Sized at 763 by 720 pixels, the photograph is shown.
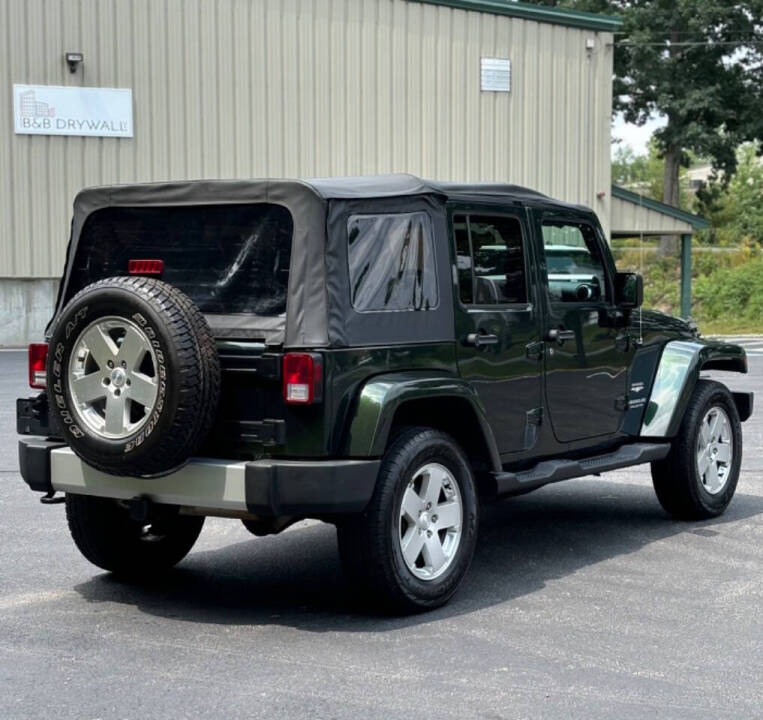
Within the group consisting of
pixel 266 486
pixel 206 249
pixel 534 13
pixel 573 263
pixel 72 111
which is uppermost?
pixel 534 13

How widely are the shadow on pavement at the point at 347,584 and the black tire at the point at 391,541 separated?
11cm

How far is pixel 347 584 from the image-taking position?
692cm

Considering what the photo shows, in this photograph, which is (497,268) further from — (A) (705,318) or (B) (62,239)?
(A) (705,318)

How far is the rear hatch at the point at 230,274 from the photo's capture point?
607 cm

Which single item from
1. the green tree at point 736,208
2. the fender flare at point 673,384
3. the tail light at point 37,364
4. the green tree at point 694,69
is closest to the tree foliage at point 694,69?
the green tree at point 694,69

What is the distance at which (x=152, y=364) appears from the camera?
19.5 ft

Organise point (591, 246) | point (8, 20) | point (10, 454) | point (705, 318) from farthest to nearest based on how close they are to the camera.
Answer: point (705, 318) → point (8, 20) → point (10, 454) → point (591, 246)

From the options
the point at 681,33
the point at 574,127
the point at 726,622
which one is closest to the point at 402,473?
the point at 726,622

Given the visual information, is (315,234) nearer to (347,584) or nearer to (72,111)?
(347,584)

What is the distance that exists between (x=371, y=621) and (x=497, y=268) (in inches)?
77.5

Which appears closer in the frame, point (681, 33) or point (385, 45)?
point (385, 45)

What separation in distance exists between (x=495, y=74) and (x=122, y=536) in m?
25.5

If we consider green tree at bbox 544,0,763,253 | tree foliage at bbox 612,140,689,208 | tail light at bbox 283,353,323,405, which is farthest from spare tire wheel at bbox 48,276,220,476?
tree foliage at bbox 612,140,689,208

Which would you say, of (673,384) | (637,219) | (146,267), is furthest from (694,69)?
(146,267)
